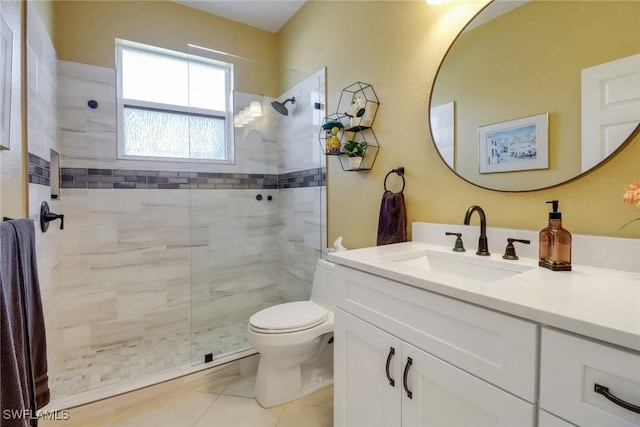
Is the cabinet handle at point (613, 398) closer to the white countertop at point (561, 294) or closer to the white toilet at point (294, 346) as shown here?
the white countertop at point (561, 294)

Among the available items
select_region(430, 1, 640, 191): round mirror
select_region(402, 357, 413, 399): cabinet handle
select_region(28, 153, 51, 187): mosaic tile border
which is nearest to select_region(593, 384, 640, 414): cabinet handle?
select_region(402, 357, 413, 399): cabinet handle

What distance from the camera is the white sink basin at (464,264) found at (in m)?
1.07

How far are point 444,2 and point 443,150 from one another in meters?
0.69

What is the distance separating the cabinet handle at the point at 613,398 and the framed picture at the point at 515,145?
797mm

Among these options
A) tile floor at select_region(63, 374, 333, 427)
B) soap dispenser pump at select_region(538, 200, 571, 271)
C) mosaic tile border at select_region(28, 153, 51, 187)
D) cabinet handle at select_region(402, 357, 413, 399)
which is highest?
mosaic tile border at select_region(28, 153, 51, 187)

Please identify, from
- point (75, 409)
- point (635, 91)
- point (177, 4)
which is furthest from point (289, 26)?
point (75, 409)

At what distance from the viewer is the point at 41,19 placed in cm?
171

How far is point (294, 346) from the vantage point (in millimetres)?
1622

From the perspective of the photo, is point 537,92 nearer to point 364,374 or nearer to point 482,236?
point 482,236

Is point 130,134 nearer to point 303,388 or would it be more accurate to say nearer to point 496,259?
point 303,388

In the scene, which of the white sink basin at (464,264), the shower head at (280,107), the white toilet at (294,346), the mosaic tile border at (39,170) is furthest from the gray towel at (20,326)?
the shower head at (280,107)

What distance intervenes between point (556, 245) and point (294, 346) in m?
1.28

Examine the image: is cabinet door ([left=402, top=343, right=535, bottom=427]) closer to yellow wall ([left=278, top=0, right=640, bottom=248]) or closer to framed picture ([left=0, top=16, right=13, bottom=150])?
yellow wall ([left=278, top=0, right=640, bottom=248])

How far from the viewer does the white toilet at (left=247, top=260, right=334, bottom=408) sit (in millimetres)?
1611
